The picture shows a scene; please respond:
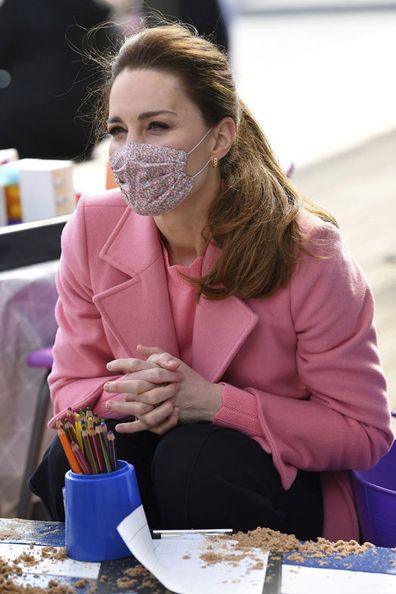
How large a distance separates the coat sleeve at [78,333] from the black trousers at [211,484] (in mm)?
140

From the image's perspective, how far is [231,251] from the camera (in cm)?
190

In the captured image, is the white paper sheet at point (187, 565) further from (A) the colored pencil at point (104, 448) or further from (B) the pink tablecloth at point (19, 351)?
(B) the pink tablecloth at point (19, 351)

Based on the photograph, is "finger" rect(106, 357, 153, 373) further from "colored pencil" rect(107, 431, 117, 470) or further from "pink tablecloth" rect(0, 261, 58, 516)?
"pink tablecloth" rect(0, 261, 58, 516)

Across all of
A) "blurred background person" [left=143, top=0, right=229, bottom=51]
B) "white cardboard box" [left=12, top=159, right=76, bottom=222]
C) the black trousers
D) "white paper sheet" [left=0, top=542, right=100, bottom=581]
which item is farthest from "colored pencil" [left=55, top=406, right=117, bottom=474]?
"blurred background person" [left=143, top=0, right=229, bottom=51]

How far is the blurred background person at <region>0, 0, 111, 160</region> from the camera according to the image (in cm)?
439

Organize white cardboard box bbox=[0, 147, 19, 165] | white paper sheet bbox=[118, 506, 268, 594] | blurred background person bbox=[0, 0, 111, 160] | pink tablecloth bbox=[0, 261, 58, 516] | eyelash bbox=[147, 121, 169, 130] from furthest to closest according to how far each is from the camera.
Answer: blurred background person bbox=[0, 0, 111, 160], white cardboard box bbox=[0, 147, 19, 165], pink tablecloth bbox=[0, 261, 58, 516], eyelash bbox=[147, 121, 169, 130], white paper sheet bbox=[118, 506, 268, 594]

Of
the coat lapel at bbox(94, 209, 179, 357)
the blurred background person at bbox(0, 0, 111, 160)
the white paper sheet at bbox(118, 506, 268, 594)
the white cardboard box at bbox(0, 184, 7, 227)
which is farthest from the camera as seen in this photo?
the blurred background person at bbox(0, 0, 111, 160)


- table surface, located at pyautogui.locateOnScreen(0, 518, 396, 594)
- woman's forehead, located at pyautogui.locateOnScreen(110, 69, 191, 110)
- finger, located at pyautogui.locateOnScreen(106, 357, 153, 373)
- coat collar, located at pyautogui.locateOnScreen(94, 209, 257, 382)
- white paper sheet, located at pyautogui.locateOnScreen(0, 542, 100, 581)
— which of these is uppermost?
woman's forehead, located at pyautogui.locateOnScreen(110, 69, 191, 110)

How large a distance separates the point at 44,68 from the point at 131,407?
2988 millimetres

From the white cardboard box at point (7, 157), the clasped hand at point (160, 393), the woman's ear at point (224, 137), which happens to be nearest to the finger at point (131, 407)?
the clasped hand at point (160, 393)

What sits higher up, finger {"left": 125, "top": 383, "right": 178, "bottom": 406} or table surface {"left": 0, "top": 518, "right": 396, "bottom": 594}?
finger {"left": 125, "top": 383, "right": 178, "bottom": 406}

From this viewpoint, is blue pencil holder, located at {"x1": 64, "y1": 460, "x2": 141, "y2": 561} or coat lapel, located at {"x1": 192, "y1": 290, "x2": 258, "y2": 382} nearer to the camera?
blue pencil holder, located at {"x1": 64, "y1": 460, "x2": 141, "y2": 561}

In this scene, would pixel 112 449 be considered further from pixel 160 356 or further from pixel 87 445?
pixel 160 356

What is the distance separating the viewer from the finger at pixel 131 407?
71.8 inches
